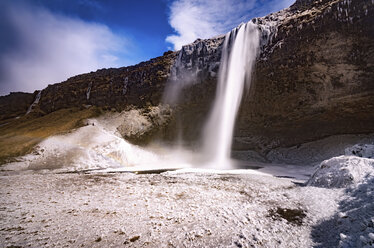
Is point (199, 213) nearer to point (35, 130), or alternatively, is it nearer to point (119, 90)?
point (119, 90)

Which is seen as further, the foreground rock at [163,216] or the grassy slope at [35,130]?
the grassy slope at [35,130]

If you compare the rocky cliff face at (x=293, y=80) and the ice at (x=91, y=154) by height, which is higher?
the rocky cliff face at (x=293, y=80)

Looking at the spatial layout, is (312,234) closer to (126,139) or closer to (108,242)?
(108,242)

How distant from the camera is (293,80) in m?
14.6

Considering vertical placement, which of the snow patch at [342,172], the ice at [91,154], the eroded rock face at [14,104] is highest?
the eroded rock face at [14,104]

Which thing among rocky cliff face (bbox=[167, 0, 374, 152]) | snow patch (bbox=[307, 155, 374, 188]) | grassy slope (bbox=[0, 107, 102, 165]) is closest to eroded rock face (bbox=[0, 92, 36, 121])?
grassy slope (bbox=[0, 107, 102, 165])

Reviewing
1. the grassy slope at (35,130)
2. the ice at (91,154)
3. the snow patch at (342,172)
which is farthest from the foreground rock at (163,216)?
the grassy slope at (35,130)

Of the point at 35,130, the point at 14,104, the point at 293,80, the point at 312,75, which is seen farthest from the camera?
the point at 14,104

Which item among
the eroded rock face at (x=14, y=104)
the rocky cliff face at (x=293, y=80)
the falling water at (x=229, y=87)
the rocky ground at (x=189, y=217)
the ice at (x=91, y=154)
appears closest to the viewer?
the rocky ground at (x=189, y=217)

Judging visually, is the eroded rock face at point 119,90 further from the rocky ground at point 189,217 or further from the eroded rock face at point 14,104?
the rocky ground at point 189,217

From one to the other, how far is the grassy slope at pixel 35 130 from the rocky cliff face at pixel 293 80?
218 inches

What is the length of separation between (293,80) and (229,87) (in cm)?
516

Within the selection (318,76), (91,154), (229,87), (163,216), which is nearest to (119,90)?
(91,154)

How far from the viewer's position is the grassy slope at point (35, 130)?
14008 mm
